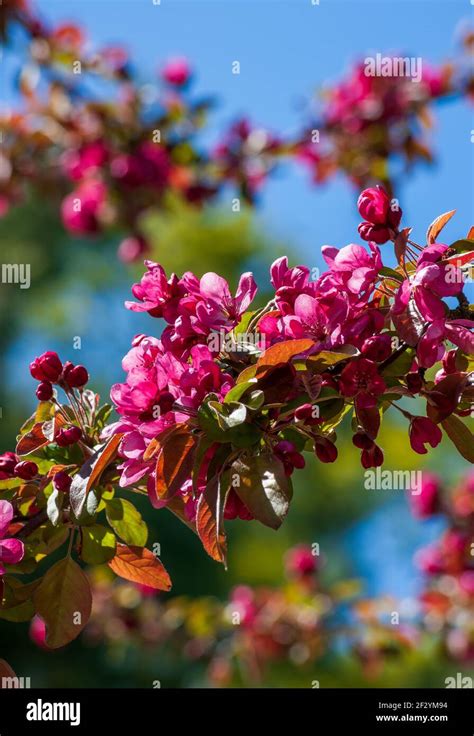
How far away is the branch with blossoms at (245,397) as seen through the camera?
1040mm

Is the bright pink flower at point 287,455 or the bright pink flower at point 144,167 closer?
the bright pink flower at point 287,455

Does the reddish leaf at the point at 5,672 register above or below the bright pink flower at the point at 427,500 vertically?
below

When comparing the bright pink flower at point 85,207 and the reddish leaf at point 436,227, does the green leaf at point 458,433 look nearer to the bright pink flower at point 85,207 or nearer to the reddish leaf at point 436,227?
the reddish leaf at point 436,227

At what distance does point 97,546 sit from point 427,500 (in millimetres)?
2309

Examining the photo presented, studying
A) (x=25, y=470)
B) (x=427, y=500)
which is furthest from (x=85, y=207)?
(x=25, y=470)

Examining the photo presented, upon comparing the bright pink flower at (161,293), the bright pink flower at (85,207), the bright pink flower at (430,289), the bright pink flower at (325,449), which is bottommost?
the bright pink flower at (325,449)

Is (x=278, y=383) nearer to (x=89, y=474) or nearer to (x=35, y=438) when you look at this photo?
(x=89, y=474)

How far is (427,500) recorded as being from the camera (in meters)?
3.32

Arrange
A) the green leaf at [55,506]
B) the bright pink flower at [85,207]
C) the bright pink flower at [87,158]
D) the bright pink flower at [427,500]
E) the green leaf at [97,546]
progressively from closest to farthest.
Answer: the green leaf at [55,506] → the green leaf at [97,546] → the bright pink flower at [427,500] → the bright pink flower at [87,158] → the bright pink flower at [85,207]

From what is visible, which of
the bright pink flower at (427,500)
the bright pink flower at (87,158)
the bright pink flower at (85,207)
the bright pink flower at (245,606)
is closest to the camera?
the bright pink flower at (427,500)

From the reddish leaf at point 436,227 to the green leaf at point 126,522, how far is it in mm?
544

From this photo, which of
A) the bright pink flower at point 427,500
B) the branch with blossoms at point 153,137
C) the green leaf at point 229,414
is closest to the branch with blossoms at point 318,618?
the bright pink flower at point 427,500

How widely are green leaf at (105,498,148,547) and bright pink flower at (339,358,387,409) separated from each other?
→ 1.25 ft
